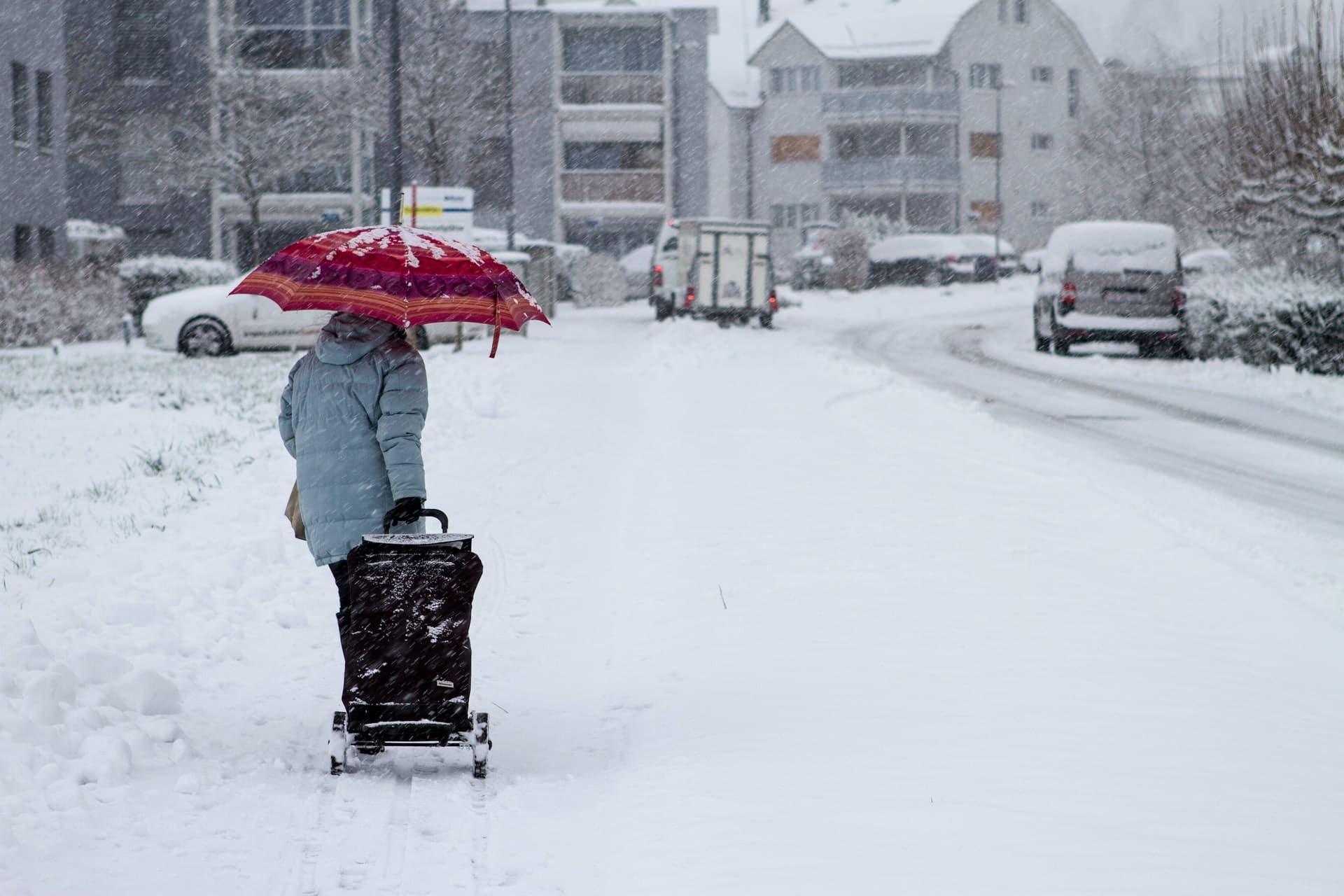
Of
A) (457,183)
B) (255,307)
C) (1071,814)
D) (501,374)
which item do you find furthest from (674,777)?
(457,183)

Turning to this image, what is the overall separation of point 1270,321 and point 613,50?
4220cm

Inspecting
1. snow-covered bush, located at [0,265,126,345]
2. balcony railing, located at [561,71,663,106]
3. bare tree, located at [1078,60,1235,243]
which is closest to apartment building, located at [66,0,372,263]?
balcony railing, located at [561,71,663,106]

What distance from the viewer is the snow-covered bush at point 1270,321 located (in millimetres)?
18141

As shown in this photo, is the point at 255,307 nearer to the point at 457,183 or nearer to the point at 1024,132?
the point at 457,183

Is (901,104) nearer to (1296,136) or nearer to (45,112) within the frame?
(45,112)

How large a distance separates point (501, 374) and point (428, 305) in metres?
14.5

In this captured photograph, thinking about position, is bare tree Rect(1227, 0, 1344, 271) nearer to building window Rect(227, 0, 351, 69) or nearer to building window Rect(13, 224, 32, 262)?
building window Rect(13, 224, 32, 262)

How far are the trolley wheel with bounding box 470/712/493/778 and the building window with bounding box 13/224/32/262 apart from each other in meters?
28.7

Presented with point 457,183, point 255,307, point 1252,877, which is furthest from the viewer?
point 457,183

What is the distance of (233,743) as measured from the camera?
16.9ft

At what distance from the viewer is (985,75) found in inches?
2741

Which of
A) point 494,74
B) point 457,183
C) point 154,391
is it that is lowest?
point 154,391

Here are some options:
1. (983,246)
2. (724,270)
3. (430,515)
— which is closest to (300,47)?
(724,270)

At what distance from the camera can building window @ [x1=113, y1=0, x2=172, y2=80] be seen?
A: 45031 mm
